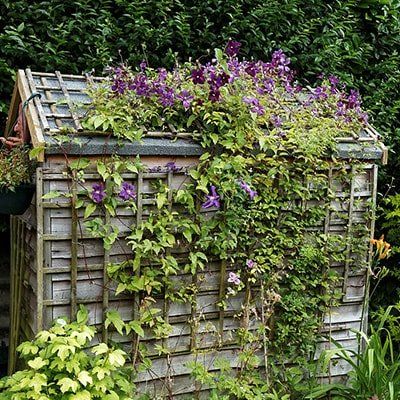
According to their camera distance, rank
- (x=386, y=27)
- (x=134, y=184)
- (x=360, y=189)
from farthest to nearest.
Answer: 1. (x=386, y=27)
2. (x=360, y=189)
3. (x=134, y=184)

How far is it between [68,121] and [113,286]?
905mm

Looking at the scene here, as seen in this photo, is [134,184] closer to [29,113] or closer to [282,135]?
[29,113]

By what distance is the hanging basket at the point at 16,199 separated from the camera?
110 inches

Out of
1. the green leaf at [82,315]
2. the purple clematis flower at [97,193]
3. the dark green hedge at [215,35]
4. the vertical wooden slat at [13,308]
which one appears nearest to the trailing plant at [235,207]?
the purple clematis flower at [97,193]

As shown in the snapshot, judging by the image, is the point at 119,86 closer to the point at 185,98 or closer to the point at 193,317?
the point at 185,98

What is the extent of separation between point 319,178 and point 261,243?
0.54 metres

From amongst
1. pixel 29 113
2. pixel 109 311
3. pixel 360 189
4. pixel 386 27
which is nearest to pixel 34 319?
pixel 109 311

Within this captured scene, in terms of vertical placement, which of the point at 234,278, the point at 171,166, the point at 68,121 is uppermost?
the point at 68,121

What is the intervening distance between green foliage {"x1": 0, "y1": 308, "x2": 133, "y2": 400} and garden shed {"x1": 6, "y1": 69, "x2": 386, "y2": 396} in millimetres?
194

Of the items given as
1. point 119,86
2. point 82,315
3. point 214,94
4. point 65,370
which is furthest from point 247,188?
point 65,370

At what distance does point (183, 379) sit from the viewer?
318 centimetres

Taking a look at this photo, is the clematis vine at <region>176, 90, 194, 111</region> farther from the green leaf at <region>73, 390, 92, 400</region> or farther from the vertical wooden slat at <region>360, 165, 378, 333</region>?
the green leaf at <region>73, 390, 92, 400</region>

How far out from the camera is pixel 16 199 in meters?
2.81

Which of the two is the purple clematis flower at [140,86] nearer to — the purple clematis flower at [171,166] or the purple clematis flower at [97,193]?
the purple clematis flower at [171,166]
